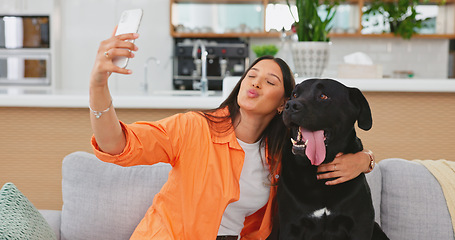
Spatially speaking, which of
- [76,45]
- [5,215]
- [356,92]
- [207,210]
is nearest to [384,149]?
[356,92]

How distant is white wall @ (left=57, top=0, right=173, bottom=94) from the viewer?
571 cm

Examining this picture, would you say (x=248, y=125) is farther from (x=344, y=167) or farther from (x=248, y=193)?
(x=344, y=167)

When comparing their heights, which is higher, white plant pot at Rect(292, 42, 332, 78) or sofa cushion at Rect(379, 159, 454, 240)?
white plant pot at Rect(292, 42, 332, 78)

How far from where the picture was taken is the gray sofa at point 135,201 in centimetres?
188

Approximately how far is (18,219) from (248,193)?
773 millimetres

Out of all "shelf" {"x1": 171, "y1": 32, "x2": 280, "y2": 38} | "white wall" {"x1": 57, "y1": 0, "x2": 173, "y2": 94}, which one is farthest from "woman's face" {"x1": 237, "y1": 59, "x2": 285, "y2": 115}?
"white wall" {"x1": 57, "y1": 0, "x2": 173, "y2": 94}

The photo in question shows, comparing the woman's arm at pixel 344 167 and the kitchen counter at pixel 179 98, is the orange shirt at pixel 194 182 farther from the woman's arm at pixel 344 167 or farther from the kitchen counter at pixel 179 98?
the kitchen counter at pixel 179 98

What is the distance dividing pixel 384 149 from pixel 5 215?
6.06 ft

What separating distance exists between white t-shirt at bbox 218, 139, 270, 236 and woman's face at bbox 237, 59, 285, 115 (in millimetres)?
172

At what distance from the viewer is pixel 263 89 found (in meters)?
1.63

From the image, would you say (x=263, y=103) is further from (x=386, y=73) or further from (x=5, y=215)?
(x=386, y=73)

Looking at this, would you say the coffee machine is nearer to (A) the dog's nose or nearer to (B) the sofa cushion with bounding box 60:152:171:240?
(B) the sofa cushion with bounding box 60:152:171:240

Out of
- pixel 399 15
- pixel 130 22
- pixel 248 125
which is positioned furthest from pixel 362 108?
pixel 399 15

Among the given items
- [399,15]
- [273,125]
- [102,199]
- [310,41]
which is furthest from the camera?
[399,15]
